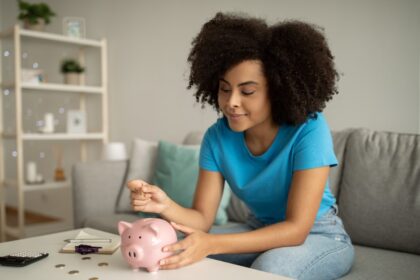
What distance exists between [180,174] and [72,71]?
1.71 meters

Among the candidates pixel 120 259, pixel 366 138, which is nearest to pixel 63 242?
pixel 120 259

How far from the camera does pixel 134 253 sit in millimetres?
866

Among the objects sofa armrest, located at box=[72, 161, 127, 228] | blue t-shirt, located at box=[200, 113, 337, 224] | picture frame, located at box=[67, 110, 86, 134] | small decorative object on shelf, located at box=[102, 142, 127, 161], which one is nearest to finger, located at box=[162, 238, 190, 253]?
blue t-shirt, located at box=[200, 113, 337, 224]

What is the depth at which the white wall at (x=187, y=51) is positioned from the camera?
194 cm

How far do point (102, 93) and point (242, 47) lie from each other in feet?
7.91

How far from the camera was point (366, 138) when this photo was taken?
5.57 ft

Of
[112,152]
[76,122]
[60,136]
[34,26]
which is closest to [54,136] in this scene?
Answer: [60,136]

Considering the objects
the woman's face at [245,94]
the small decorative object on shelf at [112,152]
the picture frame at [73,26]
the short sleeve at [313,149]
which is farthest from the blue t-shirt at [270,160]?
the picture frame at [73,26]

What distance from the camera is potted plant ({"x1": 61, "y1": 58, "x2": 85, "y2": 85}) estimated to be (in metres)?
3.33

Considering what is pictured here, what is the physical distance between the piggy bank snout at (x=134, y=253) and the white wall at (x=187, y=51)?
1334 millimetres

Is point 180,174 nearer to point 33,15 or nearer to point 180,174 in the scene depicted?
point 180,174

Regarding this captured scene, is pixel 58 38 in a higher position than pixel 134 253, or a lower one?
higher

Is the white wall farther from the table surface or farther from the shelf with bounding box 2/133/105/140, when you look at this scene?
the table surface

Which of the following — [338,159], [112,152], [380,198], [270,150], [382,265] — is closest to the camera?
[270,150]
